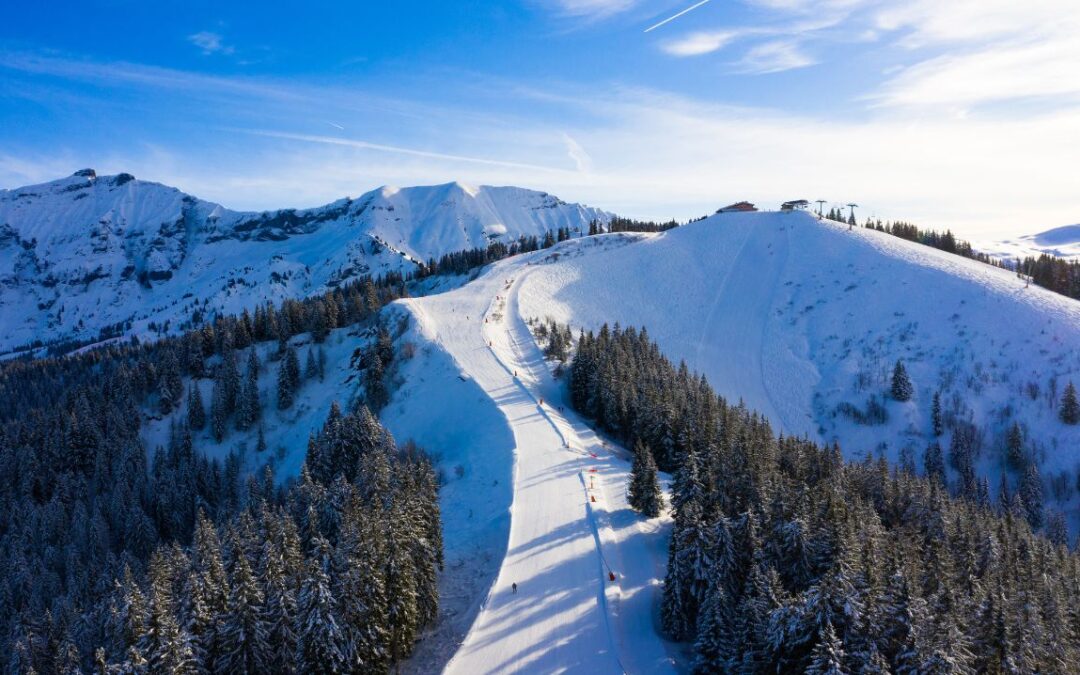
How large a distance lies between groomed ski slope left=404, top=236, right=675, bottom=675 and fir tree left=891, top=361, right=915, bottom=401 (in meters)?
49.0

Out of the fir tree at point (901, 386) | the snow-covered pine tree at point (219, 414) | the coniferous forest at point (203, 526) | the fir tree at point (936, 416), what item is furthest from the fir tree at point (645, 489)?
the snow-covered pine tree at point (219, 414)

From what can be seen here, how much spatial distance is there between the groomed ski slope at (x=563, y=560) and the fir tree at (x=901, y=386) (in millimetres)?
48953

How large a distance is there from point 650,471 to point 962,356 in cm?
6993

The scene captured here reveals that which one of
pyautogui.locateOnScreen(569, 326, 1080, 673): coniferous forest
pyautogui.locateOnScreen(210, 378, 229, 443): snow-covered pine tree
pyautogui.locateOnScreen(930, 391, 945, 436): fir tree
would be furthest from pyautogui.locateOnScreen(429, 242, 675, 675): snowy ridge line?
pyautogui.locateOnScreen(930, 391, 945, 436): fir tree

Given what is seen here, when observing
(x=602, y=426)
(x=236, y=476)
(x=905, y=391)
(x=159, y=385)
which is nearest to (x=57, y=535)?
→ (x=236, y=476)

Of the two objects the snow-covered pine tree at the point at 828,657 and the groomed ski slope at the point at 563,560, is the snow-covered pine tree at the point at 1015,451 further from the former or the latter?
the snow-covered pine tree at the point at 828,657

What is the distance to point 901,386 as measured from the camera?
8781cm

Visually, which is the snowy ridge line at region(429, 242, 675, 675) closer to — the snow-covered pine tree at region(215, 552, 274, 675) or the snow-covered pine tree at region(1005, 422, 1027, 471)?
the snow-covered pine tree at region(215, 552, 274, 675)

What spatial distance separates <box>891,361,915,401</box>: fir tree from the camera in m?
87.6

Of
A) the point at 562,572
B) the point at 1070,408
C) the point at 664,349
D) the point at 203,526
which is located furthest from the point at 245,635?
the point at 1070,408

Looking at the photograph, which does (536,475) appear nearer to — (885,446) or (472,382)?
(472,382)

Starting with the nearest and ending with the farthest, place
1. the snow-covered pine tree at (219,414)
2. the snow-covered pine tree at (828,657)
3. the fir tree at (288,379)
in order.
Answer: the snow-covered pine tree at (828,657)
the snow-covered pine tree at (219,414)
the fir tree at (288,379)

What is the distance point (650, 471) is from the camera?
50.2 m

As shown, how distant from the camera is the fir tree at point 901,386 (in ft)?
287
